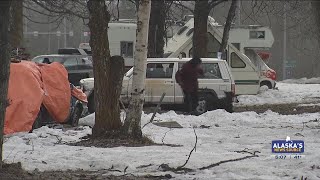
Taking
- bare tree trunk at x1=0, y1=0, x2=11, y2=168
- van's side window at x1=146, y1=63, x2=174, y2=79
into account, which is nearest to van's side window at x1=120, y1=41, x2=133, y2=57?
van's side window at x1=146, y1=63, x2=174, y2=79

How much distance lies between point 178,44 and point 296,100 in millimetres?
5585

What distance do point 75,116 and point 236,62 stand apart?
1141 centimetres

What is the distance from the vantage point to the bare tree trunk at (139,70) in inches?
413

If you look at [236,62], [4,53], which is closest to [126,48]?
[236,62]

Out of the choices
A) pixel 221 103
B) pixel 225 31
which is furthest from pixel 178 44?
pixel 221 103

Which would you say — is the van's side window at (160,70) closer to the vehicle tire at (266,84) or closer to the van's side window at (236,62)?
the van's side window at (236,62)

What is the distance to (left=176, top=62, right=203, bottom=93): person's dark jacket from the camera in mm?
16906

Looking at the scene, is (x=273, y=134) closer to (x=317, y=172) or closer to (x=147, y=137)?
(x=147, y=137)

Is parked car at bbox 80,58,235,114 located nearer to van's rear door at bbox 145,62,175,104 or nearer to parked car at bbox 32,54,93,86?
van's rear door at bbox 145,62,175,104

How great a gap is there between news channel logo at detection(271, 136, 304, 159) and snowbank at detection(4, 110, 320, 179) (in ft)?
0.37

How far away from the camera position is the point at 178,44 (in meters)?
25.5

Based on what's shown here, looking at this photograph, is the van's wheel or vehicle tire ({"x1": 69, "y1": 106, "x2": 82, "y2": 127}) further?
the van's wheel

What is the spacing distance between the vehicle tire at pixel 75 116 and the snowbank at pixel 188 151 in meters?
0.29

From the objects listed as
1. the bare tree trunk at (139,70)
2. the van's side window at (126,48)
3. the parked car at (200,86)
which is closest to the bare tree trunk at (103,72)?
the bare tree trunk at (139,70)
